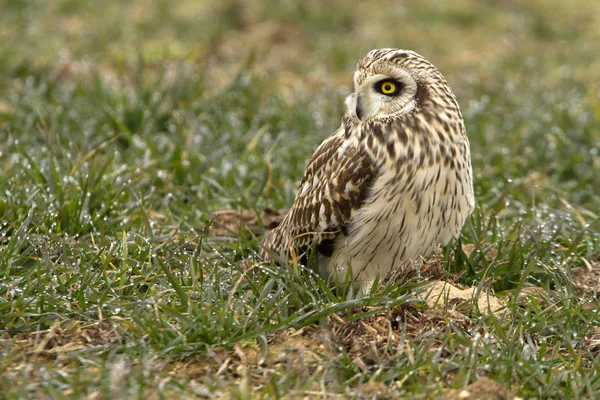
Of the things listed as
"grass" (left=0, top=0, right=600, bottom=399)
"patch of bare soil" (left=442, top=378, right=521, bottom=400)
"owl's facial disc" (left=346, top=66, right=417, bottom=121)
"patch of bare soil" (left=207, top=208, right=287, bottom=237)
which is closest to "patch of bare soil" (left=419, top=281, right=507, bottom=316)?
"grass" (left=0, top=0, right=600, bottom=399)

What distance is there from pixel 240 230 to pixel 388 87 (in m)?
1.19

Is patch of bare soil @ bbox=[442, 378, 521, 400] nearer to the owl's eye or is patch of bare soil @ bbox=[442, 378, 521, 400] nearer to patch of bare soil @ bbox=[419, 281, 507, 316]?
patch of bare soil @ bbox=[419, 281, 507, 316]

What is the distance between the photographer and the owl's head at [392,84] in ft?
13.3

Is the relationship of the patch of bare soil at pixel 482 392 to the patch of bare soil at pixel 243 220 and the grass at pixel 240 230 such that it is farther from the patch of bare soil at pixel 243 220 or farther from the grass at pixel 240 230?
the patch of bare soil at pixel 243 220

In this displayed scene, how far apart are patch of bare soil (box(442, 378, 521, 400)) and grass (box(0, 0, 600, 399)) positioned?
0.41ft

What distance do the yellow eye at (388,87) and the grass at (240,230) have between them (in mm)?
927

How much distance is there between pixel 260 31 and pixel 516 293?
6372 mm

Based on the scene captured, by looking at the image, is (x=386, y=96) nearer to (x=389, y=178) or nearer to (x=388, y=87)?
(x=388, y=87)

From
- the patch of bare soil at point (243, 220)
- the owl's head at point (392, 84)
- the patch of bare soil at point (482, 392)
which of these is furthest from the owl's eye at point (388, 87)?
Answer: the patch of bare soil at point (482, 392)

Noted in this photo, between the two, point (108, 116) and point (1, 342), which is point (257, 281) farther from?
point (108, 116)

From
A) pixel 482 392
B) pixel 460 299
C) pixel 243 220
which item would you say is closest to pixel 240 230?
pixel 243 220

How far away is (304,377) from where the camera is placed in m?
3.33

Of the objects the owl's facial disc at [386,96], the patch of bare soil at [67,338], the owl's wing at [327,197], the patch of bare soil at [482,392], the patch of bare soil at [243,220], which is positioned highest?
the owl's facial disc at [386,96]

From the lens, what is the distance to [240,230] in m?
4.72
